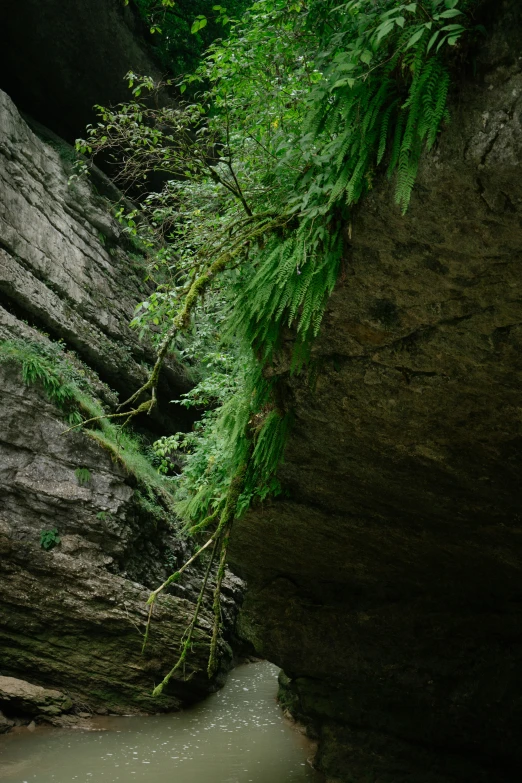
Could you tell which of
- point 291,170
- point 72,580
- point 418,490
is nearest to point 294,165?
point 291,170

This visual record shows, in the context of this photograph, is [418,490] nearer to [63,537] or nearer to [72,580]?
[72,580]

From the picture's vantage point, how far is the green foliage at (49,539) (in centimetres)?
934

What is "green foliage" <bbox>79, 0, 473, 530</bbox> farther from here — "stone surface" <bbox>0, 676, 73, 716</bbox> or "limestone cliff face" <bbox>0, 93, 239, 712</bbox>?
"stone surface" <bbox>0, 676, 73, 716</bbox>

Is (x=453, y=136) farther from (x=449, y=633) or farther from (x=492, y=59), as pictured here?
(x=449, y=633)

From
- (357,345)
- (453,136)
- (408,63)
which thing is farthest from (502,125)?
(357,345)

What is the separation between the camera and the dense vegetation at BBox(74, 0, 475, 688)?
8.43ft

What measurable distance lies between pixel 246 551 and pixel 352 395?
3261 mm

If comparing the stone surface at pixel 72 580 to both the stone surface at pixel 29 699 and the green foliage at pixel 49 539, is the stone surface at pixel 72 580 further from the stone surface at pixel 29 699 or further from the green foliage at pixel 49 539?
the stone surface at pixel 29 699

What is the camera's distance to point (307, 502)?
5.55 m

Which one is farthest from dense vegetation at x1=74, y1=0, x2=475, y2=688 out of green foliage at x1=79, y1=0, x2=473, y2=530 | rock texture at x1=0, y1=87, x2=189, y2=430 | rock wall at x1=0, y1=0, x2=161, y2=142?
rock wall at x1=0, y1=0, x2=161, y2=142

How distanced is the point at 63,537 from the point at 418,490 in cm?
667

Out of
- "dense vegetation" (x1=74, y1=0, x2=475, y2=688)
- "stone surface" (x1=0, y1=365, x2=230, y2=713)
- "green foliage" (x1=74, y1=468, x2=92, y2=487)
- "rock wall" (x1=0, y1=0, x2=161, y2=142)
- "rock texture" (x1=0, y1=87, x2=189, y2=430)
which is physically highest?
"rock wall" (x1=0, y1=0, x2=161, y2=142)

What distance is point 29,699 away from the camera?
28.4ft

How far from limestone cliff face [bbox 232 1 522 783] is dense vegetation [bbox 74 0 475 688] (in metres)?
0.16
